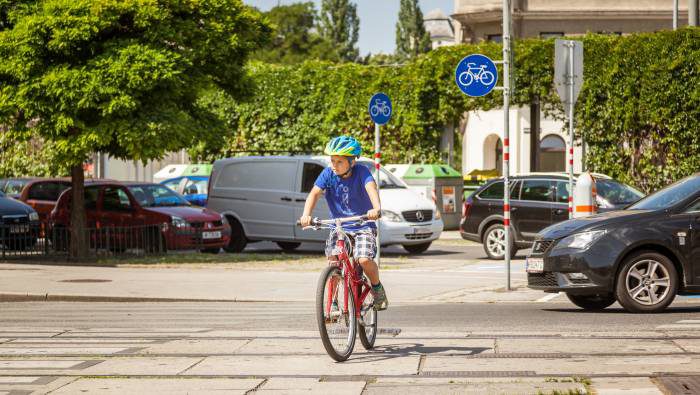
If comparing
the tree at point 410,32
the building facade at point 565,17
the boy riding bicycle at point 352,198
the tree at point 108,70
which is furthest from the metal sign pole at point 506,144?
the tree at point 410,32

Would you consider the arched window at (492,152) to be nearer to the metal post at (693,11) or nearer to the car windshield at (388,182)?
the metal post at (693,11)

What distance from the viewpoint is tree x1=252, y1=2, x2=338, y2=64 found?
285ft

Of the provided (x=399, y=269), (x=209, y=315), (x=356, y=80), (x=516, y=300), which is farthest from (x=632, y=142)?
(x=209, y=315)

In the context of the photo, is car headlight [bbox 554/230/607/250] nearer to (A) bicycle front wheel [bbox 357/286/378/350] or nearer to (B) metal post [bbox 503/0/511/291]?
(B) metal post [bbox 503/0/511/291]

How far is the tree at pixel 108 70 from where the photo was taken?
2123 cm

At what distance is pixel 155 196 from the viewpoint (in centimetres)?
2538

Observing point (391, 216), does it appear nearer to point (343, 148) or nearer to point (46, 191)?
point (46, 191)

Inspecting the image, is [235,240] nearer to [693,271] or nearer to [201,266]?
[201,266]

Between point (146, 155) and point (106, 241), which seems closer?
point (146, 155)

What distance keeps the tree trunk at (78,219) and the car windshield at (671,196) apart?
492 inches

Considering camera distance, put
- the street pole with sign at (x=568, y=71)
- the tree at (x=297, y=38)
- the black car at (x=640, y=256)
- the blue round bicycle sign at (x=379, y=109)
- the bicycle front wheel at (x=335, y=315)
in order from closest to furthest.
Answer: the bicycle front wheel at (x=335, y=315) → the black car at (x=640, y=256) → the street pole with sign at (x=568, y=71) → the blue round bicycle sign at (x=379, y=109) → the tree at (x=297, y=38)

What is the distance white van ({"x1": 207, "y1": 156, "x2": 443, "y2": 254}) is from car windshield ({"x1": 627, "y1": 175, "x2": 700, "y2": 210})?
10828 mm

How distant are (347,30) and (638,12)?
142 ft

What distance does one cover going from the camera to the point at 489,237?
76.6 feet
